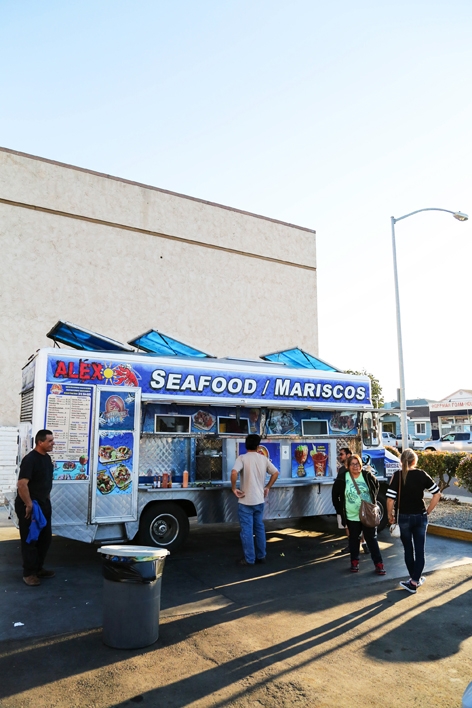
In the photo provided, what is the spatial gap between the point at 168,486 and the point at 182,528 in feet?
2.55

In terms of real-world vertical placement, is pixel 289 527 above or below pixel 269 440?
below

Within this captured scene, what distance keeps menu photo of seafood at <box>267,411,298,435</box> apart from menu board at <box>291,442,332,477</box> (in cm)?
31

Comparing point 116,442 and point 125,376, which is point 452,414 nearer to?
point 125,376

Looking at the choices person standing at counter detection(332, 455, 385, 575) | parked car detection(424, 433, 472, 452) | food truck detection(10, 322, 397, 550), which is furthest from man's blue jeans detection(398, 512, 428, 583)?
parked car detection(424, 433, 472, 452)

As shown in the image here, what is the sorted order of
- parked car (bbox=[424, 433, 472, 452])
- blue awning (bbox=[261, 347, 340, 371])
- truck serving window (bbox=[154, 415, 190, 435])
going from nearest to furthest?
truck serving window (bbox=[154, 415, 190, 435]) < blue awning (bbox=[261, 347, 340, 371]) < parked car (bbox=[424, 433, 472, 452])

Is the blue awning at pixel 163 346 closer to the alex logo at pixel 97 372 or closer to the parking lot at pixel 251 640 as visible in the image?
the alex logo at pixel 97 372

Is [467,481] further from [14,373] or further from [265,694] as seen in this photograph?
[14,373]

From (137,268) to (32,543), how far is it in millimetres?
13883

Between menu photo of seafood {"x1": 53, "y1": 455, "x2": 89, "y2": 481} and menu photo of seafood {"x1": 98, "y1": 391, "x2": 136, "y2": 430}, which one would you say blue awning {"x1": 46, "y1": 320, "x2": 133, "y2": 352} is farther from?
menu photo of seafood {"x1": 53, "y1": 455, "x2": 89, "y2": 481}

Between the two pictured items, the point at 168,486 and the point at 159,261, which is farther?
the point at 159,261

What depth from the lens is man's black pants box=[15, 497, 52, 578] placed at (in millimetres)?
6934

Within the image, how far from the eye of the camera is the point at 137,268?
64.5 ft

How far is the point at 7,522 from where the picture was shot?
1205 centimetres

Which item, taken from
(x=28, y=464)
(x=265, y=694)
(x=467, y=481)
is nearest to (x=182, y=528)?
(x=28, y=464)
